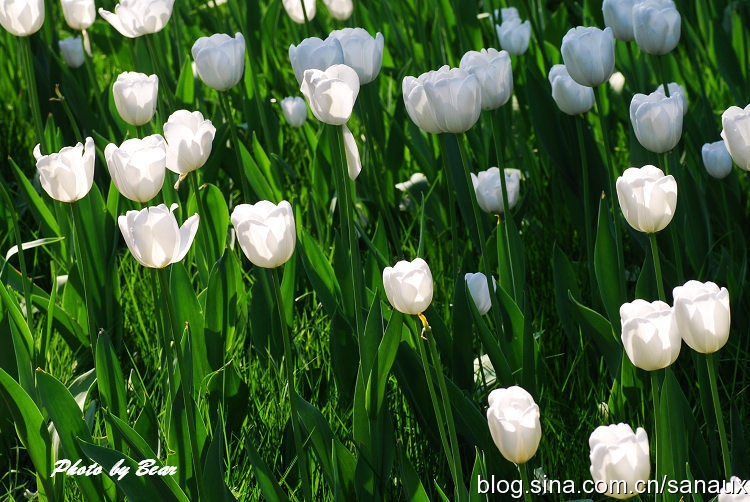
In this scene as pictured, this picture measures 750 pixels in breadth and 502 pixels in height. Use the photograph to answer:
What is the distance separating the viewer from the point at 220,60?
172 centimetres

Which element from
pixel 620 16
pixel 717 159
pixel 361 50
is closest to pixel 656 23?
pixel 620 16

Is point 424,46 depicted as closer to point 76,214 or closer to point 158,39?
point 158,39

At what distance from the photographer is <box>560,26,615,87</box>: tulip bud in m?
1.50

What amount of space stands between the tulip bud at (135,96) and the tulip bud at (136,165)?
42cm

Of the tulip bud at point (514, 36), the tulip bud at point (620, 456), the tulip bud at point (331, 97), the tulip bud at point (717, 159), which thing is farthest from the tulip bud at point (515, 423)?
the tulip bud at point (514, 36)

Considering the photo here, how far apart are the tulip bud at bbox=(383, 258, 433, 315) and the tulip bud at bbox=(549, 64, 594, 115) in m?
0.82

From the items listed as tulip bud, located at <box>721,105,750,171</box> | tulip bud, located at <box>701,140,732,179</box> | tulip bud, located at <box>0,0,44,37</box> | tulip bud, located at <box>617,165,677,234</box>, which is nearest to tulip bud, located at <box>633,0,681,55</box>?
tulip bud, located at <box>701,140,732,179</box>

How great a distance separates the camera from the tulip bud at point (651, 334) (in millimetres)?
958

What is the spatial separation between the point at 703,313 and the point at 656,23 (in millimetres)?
872

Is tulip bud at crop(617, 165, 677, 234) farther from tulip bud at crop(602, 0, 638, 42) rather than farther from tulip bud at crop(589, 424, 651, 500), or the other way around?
tulip bud at crop(602, 0, 638, 42)

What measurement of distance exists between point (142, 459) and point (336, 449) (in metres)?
0.28

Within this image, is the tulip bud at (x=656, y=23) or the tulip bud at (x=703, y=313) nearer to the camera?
the tulip bud at (x=703, y=313)

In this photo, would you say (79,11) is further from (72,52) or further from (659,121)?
(659,121)

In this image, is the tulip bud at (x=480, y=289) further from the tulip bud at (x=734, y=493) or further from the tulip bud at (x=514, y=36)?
the tulip bud at (x=514, y=36)
